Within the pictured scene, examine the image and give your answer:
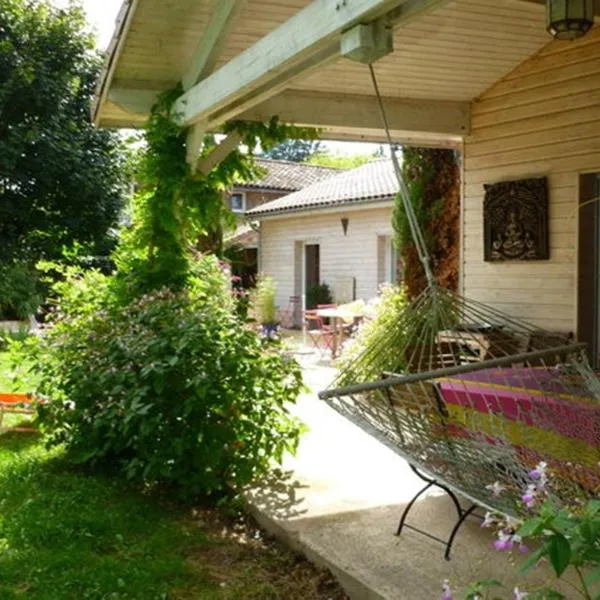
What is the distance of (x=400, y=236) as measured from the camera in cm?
883

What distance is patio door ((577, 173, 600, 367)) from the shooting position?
5766 mm

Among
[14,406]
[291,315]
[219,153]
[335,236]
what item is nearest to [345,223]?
[335,236]

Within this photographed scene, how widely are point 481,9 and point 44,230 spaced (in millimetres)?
9444

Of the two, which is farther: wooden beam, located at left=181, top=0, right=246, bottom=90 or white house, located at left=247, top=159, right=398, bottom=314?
white house, located at left=247, top=159, right=398, bottom=314

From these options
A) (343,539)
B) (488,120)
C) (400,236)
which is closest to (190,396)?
(343,539)

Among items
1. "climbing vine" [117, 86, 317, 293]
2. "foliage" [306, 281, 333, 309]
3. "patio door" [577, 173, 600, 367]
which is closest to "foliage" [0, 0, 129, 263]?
"foliage" [306, 281, 333, 309]

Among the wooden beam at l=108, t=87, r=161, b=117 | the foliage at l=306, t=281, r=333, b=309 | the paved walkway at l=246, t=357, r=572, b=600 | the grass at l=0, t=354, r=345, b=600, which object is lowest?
the grass at l=0, t=354, r=345, b=600

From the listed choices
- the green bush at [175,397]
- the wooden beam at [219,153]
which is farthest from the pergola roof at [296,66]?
the green bush at [175,397]

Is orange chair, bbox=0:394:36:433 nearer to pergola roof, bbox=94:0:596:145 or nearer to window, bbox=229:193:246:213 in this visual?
pergola roof, bbox=94:0:596:145

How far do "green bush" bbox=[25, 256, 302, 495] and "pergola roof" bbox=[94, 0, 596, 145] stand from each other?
4.59 feet

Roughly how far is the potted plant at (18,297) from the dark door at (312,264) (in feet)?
18.4

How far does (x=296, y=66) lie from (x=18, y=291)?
9357mm

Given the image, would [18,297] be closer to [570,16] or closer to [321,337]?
[321,337]

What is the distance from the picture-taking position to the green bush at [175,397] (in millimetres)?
4281
